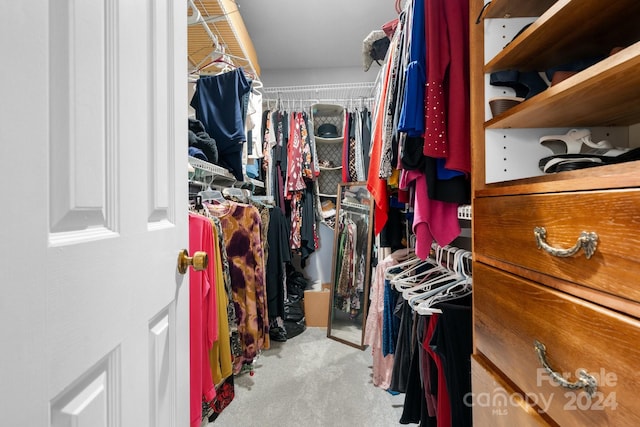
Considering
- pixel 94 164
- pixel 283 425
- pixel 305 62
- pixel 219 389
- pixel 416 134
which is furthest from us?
pixel 305 62

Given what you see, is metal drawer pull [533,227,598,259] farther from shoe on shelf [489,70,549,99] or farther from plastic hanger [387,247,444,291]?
plastic hanger [387,247,444,291]

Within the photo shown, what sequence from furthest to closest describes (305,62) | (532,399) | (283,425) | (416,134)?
(305,62)
(283,425)
(416,134)
(532,399)

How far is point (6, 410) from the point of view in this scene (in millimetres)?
268

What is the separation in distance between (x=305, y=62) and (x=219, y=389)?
2952 mm

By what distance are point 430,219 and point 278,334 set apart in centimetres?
189

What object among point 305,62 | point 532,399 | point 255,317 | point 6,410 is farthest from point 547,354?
point 305,62

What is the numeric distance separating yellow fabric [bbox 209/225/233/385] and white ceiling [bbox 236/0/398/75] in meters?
1.85

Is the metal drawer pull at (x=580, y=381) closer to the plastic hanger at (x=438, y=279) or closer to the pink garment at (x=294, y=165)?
the plastic hanger at (x=438, y=279)

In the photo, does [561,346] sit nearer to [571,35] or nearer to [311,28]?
[571,35]

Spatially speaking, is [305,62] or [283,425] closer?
[283,425]

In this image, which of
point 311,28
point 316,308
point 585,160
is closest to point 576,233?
point 585,160

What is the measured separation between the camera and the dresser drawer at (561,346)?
0.36 m

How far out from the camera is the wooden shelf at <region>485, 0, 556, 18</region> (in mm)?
673

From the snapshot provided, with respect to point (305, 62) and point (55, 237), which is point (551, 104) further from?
point (305, 62)
